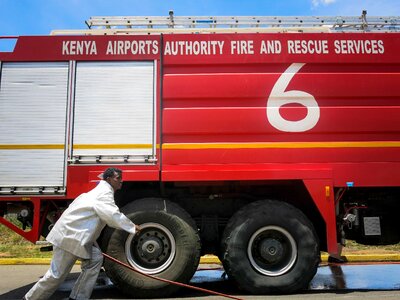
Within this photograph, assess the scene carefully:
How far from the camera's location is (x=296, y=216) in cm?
569

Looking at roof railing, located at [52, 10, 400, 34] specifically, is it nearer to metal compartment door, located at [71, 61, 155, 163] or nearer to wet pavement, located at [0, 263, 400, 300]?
metal compartment door, located at [71, 61, 155, 163]

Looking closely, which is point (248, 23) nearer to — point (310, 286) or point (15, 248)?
point (310, 286)

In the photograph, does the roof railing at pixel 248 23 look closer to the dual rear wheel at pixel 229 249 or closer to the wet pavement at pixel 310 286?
the dual rear wheel at pixel 229 249

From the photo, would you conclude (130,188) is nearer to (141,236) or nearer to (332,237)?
(141,236)

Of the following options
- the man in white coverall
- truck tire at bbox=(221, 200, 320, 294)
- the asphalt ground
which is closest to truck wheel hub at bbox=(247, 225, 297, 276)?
truck tire at bbox=(221, 200, 320, 294)

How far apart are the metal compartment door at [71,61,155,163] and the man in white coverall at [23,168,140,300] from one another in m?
0.99

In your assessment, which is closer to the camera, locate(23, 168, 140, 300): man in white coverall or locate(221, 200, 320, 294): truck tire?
locate(23, 168, 140, 300): man in white coverall

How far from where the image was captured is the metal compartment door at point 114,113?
585 centimetres

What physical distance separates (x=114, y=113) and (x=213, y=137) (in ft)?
4.64

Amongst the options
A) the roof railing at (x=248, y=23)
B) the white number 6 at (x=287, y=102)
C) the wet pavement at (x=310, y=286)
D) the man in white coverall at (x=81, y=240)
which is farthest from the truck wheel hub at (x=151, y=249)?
the roof railing at (x=248, y=23)

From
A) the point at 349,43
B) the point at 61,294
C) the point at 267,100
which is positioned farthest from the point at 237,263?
the point at 349,43

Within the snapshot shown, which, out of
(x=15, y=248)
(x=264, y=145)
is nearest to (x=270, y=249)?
(x=264, y=145)

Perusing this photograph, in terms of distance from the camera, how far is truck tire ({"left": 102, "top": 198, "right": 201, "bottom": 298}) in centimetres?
547

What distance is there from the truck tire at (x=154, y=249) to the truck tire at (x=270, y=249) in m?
0.53
